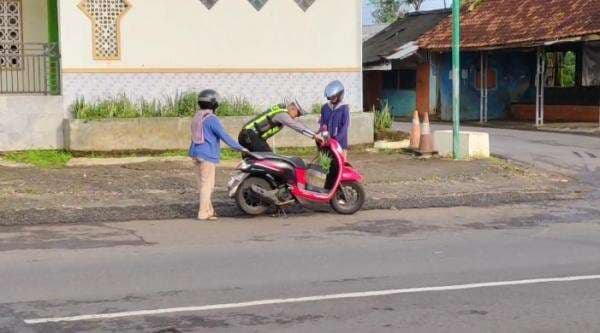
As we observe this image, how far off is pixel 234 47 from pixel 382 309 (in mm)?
11114

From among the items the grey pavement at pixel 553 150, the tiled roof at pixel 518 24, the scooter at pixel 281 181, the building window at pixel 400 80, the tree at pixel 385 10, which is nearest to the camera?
the scooter at pixel 281 181

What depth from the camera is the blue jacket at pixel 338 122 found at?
11422mm

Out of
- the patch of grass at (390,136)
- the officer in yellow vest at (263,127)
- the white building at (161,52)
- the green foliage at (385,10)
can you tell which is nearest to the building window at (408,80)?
the patch of grass at (390,136)

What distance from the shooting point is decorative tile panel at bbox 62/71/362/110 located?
15914 mm

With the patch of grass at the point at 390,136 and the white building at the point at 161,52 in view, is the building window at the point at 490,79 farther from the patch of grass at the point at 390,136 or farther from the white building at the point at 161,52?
the white building at the point at 161,52

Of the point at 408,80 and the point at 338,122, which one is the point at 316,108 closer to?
the point at 338,122

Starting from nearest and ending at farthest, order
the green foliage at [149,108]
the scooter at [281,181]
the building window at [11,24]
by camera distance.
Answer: the scooter at [281,181] → the green foliage at [149,108] → the building window at [11,24]

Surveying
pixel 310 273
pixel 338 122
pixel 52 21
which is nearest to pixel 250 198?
pixel 338 122

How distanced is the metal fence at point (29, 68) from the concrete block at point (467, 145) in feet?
24.9

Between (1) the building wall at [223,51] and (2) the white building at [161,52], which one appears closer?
(2) the white building at [161,52]

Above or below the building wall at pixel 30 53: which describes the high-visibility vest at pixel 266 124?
below

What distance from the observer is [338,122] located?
11.4 m

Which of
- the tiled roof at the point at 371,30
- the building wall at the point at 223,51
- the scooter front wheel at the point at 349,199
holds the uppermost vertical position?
the tiled roof at the point at 371,30

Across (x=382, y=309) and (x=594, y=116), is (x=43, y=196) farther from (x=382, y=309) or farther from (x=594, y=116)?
(x=594, y=116)
